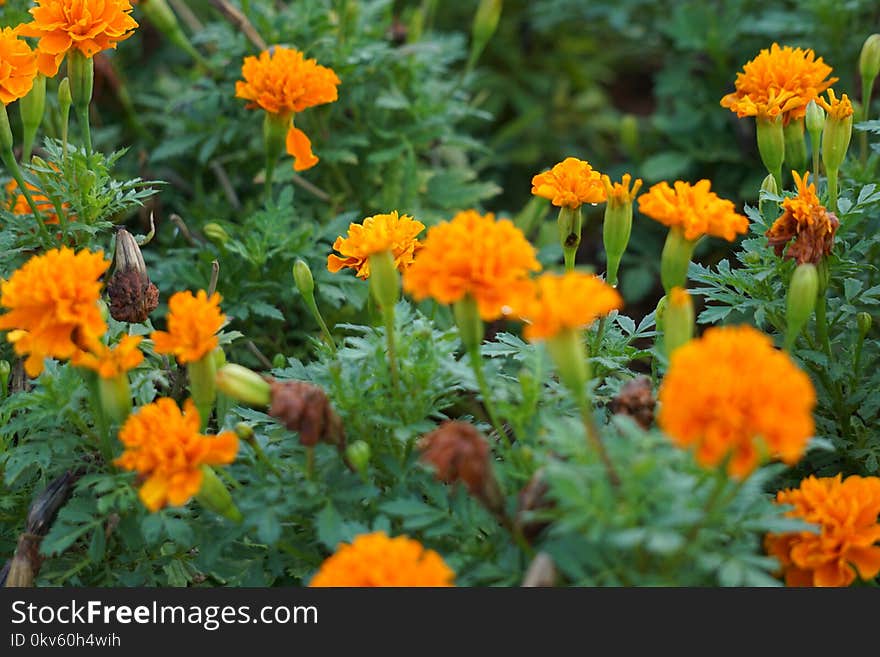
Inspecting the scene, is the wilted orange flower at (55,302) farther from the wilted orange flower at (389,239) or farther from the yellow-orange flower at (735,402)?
the yellow-orange flower at (735,402)

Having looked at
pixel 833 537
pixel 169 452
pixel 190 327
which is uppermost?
pixel 190 327

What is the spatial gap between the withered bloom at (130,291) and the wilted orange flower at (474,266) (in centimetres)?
54

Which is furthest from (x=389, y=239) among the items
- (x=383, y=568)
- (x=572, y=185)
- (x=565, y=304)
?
(x=383, y=568)

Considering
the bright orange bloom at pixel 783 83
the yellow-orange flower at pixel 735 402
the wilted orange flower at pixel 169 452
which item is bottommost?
the wilted orange flower at pixel 169 452

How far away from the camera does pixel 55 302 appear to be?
115 centimetres

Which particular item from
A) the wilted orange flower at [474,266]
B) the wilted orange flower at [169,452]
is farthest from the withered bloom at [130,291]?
the wilted orange flower at [474,266]

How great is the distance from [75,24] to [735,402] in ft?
3.69

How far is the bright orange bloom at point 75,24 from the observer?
4.83ft

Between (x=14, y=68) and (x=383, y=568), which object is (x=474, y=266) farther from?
(x=14, y=68)

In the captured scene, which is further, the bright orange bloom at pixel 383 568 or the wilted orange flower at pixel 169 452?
the wilted orange flower at pixel 169 452

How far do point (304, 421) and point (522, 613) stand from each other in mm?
324

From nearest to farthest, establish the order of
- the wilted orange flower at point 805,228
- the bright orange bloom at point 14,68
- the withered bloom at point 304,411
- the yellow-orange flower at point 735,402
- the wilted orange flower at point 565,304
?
the yellow-orange flower at point 735,402
the wilted orange flower at point 565,304
the withered bloom at point 304,411
the wilted orange flower at point 805,228
the bright orange bloom at point 14,68

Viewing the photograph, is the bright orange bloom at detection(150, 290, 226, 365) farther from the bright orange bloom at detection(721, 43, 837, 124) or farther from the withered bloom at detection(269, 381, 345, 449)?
the bright orange bloom at detection(721, 43, 837, 124)

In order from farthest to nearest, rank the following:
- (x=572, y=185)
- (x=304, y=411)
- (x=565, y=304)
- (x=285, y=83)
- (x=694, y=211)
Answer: (x=285, y=83), (x=572, y=185), (x=694, y=211), (x=304, y=411), (x=565, y=304)
